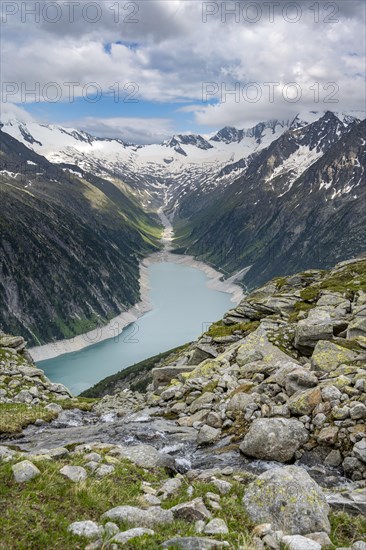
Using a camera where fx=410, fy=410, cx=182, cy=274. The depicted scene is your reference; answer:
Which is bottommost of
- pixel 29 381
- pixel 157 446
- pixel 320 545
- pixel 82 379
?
pixel 82 379

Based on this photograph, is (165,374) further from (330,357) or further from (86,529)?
(86,529)

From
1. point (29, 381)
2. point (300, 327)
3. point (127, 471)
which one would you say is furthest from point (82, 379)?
point (127, 471)

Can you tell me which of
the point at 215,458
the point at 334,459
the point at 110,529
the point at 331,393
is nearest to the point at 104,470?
the point at 110,529

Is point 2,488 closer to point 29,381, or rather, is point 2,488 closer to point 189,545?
point 189,545

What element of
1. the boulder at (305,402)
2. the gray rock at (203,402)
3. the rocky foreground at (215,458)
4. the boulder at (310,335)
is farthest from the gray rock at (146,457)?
the boulder at (310,335)

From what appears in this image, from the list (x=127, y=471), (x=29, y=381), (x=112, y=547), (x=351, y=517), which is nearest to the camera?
(x=112, y=547)

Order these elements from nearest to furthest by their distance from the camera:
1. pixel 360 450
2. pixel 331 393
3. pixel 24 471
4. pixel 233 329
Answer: pixel 24 471, pixel 360 450, pixel 331 393, pixel 233 329

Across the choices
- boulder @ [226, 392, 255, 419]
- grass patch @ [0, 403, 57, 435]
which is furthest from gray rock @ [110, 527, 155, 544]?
grass patch @ [0, 403, 57, 435]
